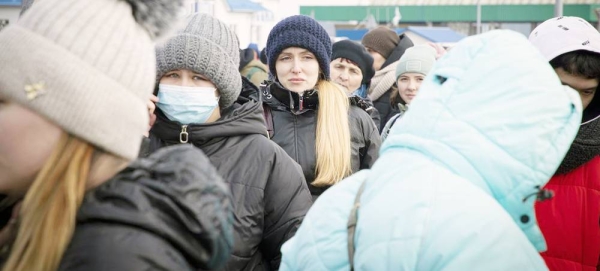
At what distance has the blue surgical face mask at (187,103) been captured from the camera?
3.62 meters

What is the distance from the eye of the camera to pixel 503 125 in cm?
193

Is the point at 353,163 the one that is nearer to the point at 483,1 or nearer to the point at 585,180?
the point at 585,180

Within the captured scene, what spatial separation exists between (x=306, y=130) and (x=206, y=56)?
132 cm

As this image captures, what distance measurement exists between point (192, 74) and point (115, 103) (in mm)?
1962

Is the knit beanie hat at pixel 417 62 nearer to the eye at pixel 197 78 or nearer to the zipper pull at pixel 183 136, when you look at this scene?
the eye at pixel 197 78

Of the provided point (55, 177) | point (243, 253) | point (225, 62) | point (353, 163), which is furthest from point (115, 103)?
point (353, 163)

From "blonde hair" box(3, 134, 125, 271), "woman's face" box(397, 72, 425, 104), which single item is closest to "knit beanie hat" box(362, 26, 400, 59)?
"woman's face" box(397, 72, 425, 104)

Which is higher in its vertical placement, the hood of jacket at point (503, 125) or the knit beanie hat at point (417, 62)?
the hood of jacket at point (503, 125)

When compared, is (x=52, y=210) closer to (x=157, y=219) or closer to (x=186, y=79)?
(x=157, y=219)

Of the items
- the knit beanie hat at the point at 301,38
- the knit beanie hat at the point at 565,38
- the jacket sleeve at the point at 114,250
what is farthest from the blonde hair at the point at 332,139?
the jacket sleeve at the point at 114,250

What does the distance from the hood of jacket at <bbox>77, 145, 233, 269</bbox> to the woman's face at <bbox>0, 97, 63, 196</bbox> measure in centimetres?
14

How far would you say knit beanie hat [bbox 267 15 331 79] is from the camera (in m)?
5.19

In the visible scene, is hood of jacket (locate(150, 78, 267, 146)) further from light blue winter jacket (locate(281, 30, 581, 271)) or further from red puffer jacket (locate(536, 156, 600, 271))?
light blue winter jacket (locate(281, 30, 581, 271))

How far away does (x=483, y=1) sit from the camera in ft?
206
